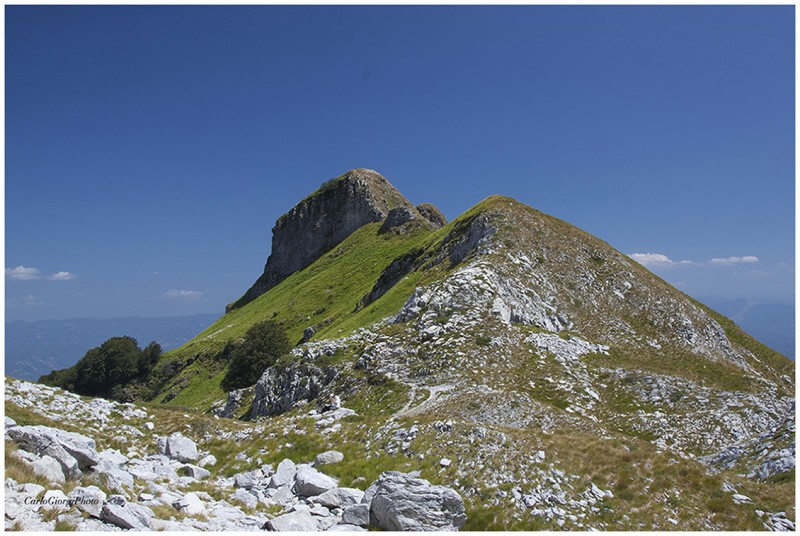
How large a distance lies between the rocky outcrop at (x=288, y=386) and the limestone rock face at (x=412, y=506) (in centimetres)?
2215

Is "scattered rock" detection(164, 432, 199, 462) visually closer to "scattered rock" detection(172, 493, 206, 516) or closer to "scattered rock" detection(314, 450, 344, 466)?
"scattered rock" detection(314, 450, 344, 466)

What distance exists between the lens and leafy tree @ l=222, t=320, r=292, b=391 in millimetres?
64188

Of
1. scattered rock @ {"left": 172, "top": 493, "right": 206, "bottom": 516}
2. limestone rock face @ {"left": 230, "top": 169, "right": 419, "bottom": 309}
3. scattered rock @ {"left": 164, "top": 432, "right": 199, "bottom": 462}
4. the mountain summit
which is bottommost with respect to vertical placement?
scattered rock @ {"left": 164, "top": 432, "right": 199, "bottom": 462}

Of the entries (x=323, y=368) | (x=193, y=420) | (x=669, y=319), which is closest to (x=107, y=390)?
(x=323, y=368)

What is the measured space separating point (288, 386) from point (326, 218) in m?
112

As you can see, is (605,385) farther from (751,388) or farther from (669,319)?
(669,319)

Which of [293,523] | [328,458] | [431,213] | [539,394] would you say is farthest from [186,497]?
[431,213]

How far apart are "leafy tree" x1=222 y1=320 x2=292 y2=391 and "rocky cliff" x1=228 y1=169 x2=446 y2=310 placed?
69.1 meters

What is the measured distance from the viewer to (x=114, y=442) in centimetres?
2159

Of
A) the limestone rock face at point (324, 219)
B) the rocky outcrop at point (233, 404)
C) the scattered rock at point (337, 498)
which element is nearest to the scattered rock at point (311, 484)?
the scattered rock at point (337, 498)

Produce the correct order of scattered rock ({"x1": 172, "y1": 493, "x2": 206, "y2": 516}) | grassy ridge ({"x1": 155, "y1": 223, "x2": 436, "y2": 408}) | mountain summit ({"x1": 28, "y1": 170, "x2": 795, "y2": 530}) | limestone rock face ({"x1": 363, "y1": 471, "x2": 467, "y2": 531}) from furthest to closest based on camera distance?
1. grassy ridge ({"x1": 155, "y1": 223, "x2": 436, "y2": 408})
2. mountain summit ({"x1": 28, "y1": 170, "x2": 795, "y2": 530})
3. limestone rock face ({"x1": 363, "y1": 471, "x2": 467, "y2": 531})
4. scattered rock ({"x1": 172, "y1": 493, "x2": 206, "y2": 516})

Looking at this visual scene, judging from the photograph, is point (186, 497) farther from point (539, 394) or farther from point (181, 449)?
point (539, 394)

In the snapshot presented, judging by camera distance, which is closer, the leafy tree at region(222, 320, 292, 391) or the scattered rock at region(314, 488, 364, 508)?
the scattered rock at region(314, 488, 364, 508)

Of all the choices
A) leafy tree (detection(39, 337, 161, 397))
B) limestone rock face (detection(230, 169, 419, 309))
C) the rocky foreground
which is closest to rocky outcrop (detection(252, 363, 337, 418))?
the rocky foreground
